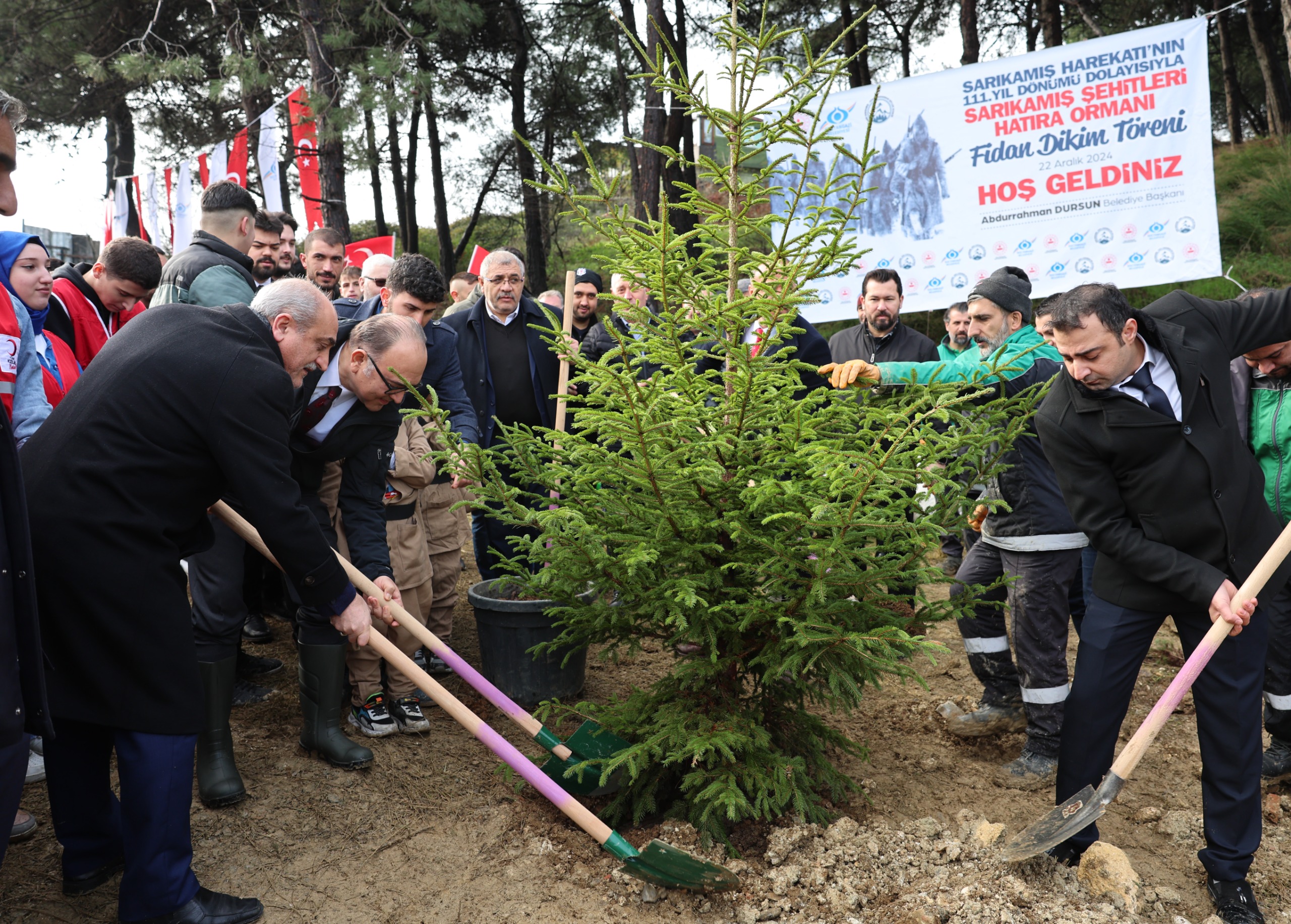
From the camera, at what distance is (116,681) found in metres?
2.38

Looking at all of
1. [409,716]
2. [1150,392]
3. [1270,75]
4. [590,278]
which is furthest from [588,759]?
[1270,75]

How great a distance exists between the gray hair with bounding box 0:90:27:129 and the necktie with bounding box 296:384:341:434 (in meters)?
1.28

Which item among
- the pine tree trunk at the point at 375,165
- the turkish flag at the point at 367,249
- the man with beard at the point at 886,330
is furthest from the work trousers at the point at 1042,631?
the pine tree trunk at the point at 375,165

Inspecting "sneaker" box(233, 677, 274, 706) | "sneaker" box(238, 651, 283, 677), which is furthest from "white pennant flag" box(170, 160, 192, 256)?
"sneaker" box(233, 677, 274, 706)

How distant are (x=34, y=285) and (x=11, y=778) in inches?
85.8

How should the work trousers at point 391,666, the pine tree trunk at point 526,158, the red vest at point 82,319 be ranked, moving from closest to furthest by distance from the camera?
the red vest at point 82,319 → the work trousers at point 391,666 → the pine tree trunk at point 526,158

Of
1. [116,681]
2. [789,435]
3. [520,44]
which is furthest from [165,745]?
[520,44]

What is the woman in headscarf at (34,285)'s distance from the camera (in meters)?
3.32

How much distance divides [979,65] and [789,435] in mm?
6986

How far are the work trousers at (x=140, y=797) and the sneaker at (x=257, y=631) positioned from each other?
2360 mm

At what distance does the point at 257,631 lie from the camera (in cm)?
495

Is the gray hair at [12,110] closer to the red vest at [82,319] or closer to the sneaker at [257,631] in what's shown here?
the red vest at [82,319]

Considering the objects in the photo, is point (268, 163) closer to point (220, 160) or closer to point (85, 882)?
point (220, 160)

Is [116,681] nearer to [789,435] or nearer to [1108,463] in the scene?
[789,435]
